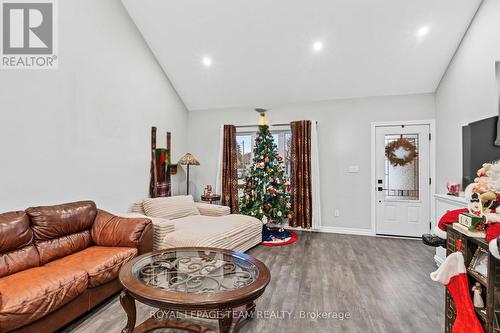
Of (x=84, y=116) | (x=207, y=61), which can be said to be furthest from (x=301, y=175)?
(x=84, y=116)

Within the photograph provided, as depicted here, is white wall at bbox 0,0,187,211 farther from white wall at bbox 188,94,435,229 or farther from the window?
white wall at bbox 188,94,435,229

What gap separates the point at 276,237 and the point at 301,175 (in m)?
1.29

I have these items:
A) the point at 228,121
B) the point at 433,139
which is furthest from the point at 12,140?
the point at 433,139

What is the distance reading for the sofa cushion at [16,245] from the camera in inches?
81.4

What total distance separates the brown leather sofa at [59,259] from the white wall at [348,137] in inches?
135

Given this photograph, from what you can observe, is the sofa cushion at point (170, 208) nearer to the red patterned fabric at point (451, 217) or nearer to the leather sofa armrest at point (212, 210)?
the leather sofa armrest at point (212, 210)

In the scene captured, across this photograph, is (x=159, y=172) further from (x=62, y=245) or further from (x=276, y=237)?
(x=276, y=237)

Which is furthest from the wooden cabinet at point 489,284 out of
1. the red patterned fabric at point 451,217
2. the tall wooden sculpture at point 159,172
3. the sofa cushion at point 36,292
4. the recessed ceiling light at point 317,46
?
the tall wooden sculpture at point 159,172

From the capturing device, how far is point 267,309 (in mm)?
2266

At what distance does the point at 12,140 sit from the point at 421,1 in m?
4.93

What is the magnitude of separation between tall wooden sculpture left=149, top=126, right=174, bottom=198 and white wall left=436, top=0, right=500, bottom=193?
15.3 ft

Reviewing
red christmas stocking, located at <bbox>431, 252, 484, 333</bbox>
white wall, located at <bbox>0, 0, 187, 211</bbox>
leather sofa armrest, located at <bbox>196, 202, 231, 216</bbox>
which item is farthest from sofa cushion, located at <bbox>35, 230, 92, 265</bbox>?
red christmas stocking, located at <bbox>431, 252, 484, 333</bbox>

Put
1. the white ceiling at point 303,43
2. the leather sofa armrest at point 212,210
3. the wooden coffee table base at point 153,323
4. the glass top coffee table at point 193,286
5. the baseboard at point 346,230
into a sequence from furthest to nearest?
the baseboard at point 346,230
the leather sofa armrest at point 212,210
the white ceiling at point 303,43
the wooden coffee table base at point 153,323
the glass top coffee table at point 193,286

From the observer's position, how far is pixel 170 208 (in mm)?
3990
